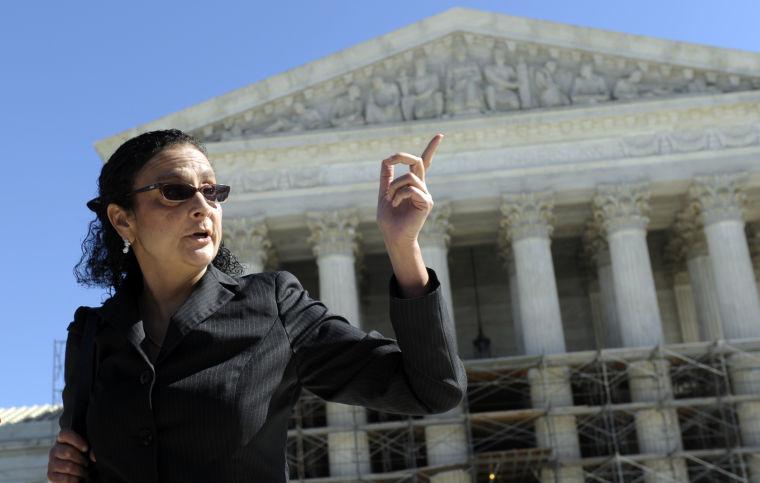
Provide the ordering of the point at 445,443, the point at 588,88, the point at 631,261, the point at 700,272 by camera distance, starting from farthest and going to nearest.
Answer: 1. the point at 700,272
2. the point at 588,88
3. the point at 631,261
4. the point at 445,443

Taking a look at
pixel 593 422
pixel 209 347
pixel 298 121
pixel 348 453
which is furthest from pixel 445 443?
pixel 209 347

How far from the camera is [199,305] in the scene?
10.2ft

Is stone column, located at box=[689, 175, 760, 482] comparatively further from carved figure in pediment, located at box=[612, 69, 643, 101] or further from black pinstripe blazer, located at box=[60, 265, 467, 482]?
black pinstripe blazer, located at box=[60, 265, 467, 482]

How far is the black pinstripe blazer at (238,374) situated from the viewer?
2.91 meters

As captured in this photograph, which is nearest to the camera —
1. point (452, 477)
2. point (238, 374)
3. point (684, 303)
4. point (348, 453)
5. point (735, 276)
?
point (238, 374)

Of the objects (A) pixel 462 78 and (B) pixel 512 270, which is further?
(B) pixel 512 270

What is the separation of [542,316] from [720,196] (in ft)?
21.9

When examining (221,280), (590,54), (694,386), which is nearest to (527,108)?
(590,54)

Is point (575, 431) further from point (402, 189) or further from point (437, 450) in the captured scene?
point (402, 189)

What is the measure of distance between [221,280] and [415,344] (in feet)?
2.13

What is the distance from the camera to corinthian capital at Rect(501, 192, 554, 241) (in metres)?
33.9

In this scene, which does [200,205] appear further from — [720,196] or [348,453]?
[720,196]

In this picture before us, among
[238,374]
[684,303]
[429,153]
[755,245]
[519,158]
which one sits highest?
[519,158]

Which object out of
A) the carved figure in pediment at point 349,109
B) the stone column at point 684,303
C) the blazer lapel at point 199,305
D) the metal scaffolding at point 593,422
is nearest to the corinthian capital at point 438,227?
the carved figure in pediment at point 349,109
